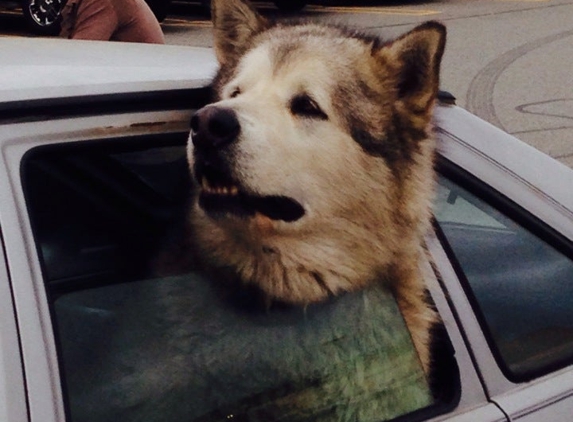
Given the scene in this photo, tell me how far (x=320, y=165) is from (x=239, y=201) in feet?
0.70

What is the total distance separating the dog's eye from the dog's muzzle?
0.85 ft

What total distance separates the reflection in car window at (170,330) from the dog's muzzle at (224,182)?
0.08 metres

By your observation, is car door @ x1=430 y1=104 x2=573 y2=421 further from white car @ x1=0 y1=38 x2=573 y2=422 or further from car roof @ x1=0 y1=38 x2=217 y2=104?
car roof @ x1=0 y1=38 x2=217 y2=104

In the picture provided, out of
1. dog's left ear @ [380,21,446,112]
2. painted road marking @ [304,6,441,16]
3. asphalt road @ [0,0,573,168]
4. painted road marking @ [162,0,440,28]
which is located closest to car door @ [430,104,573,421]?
dog's left ear @ [380,21,446,112]

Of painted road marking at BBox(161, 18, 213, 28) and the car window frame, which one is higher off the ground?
the car window frame

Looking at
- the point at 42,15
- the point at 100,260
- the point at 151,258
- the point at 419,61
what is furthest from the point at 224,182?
the point at 42,15

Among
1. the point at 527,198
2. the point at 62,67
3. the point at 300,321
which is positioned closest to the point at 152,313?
the point at 300,321

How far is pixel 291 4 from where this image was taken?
16.1 metres

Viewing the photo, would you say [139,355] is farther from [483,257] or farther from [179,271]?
[483,257]

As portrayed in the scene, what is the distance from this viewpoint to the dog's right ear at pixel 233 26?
8.20 feet

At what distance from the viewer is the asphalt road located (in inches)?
352

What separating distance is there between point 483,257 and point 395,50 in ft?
1.76

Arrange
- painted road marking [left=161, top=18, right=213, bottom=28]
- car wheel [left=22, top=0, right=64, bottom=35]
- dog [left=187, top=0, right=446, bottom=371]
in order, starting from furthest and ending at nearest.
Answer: painted road marking [left=161, top=18, right=213, bottom=28] < car wheel [left=22, top=0, right=64, bottom=35] < dog [left=187, top=0, right=446, bottom=371]

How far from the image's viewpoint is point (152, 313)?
1877 millimetres
